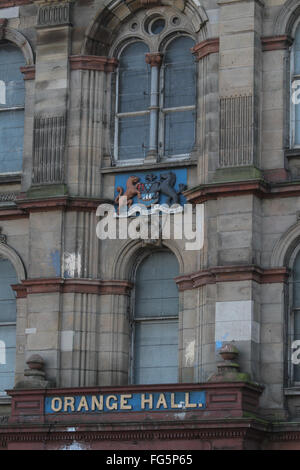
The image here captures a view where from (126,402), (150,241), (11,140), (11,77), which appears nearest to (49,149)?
(11,140)

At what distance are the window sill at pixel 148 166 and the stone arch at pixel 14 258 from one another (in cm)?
271

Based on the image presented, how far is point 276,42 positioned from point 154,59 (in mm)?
2976

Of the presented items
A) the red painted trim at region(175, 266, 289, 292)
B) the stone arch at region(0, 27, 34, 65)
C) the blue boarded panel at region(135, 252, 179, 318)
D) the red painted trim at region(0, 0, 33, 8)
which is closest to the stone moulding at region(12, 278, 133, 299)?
the blue boarded panel at region(135, 252, 179, 318)

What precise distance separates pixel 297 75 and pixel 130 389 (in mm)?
7616

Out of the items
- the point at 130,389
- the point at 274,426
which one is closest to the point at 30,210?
the point at 130,389

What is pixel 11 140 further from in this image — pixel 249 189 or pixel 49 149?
pixel 249 189

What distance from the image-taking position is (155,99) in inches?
1357

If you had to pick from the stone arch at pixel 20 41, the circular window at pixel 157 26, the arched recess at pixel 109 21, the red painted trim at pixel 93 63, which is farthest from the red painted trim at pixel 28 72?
the circular window at pixel 157 26

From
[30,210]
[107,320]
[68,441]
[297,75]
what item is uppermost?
[297,75]

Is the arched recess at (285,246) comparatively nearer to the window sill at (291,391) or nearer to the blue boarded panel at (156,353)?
the window sill at (291,391)

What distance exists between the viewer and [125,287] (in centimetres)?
3366

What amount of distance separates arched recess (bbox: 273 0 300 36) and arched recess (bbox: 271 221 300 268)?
4.23m

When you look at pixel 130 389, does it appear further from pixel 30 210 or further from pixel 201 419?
pixel 30 210

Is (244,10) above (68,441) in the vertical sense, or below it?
above
